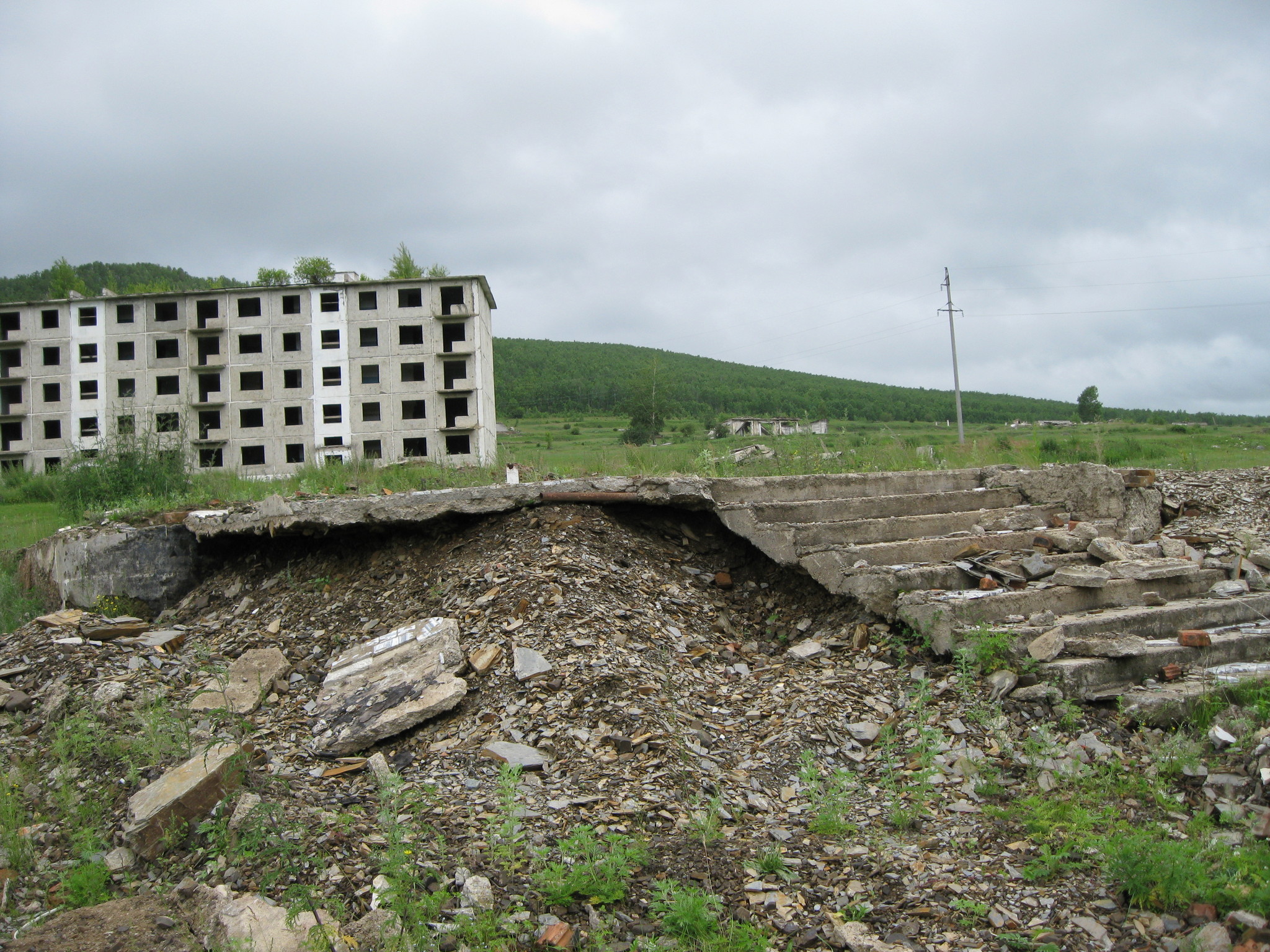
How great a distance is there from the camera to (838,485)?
666 centimetres

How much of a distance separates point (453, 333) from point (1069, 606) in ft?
121

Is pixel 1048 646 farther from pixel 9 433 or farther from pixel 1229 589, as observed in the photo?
pixel 9 433

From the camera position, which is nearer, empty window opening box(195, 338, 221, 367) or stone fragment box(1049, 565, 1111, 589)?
stone fragment box(1049, 565, 1111, 589)

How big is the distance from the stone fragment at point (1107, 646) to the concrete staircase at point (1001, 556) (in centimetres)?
3

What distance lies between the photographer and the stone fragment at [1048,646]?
14.2 feet

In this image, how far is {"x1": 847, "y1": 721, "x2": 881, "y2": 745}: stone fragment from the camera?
429cm

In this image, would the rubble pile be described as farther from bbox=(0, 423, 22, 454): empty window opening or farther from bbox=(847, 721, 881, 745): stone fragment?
bbox=(0, 423, 22, 454): empty window opening

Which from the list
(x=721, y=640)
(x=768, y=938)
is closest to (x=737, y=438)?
(x=721, y=640)

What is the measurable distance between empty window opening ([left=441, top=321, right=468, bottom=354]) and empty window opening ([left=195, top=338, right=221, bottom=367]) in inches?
453

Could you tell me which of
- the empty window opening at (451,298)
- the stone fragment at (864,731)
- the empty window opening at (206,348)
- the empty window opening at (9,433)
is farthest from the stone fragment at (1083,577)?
the empty window opening at (9,433)

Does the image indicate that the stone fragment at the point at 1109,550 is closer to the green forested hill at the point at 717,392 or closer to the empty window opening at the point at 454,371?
the green forested hill at the point at 717,392

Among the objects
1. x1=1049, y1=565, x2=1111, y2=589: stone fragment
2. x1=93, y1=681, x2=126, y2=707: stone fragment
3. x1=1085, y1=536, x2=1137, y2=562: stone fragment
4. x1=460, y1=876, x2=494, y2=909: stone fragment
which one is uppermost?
x1=1085, y1=536, x2=1137, y2=562: stone fragment

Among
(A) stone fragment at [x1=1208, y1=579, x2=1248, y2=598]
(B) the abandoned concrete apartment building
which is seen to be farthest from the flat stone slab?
(B) the abandoned concrete apartment building

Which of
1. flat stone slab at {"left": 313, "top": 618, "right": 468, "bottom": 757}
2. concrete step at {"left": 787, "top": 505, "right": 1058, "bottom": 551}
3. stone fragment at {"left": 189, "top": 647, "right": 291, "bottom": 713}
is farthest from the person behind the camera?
concrete step at {"left": 787, "top": 505, "right": 1058, "bottom": 551}
